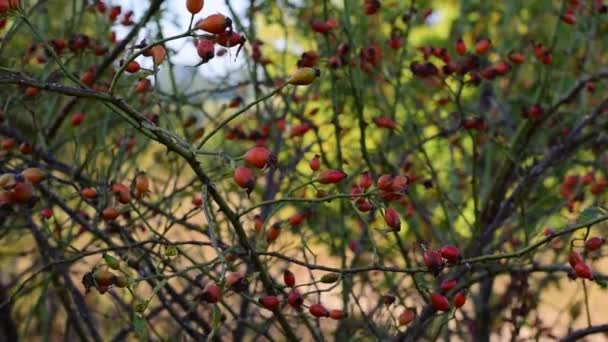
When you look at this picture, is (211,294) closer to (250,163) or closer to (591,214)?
(250,163)

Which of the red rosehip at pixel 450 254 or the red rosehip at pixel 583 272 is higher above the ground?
the red rosehip at pixel 450 254

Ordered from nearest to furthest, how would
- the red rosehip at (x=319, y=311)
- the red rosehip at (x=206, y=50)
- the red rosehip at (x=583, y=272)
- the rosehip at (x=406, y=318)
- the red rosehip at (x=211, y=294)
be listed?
the red rosehip at (x=211, y=294) < the red rosehip at (x=206, y=50) < the red rosehip at (x=583, y=272) < the red rosehip at (x=319, y=311) < the rosehip at (x=406, y=318)

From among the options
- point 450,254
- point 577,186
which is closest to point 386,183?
point 450,254

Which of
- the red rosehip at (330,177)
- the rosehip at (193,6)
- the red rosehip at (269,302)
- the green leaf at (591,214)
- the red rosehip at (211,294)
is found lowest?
the green leaf at (591,214)

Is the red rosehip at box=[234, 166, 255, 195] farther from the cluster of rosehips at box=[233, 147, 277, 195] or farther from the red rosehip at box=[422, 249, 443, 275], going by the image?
the red rosehip at box=[422, 249, 443, 275]

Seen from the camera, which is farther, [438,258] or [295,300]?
[295,300]

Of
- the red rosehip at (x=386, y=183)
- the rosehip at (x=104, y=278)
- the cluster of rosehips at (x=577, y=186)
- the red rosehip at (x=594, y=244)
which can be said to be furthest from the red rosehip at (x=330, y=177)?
the cluster of rosehips at (x=577, y=186)

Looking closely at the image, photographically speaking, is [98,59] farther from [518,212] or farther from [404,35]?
[518,212]

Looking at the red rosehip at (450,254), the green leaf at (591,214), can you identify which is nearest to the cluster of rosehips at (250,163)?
the red rosehip at (450,254)

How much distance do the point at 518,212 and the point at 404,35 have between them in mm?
815

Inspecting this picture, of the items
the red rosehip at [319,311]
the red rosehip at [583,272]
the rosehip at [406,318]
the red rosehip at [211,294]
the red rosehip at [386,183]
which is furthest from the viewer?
the rosehip at [406,318]

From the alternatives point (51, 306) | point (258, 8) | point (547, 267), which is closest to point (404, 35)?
point (258, 8)

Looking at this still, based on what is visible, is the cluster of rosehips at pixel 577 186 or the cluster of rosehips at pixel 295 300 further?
the cluster of rosehips at pixel 577 186

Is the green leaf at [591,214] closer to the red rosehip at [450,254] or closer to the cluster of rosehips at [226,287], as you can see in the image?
the red rosehip at [450,254]
